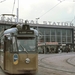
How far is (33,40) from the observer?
1071 centimetres

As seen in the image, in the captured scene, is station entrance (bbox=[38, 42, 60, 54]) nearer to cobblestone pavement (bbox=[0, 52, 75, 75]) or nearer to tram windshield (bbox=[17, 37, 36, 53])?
cobblestone pavement (bbox=[0, 52, 75, 75])

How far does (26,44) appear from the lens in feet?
34.7

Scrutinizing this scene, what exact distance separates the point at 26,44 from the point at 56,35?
181 feet

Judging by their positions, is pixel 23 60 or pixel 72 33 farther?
pixel 72 33

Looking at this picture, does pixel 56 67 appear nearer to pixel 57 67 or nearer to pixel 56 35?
pixel 57 67

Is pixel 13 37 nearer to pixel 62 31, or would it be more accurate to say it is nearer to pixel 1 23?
pixel 1 23

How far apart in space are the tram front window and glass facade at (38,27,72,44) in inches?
2021

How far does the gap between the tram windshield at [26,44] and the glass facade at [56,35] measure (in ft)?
168

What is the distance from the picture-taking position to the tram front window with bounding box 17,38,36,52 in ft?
34.4

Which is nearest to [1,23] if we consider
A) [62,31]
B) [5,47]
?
[62,31]

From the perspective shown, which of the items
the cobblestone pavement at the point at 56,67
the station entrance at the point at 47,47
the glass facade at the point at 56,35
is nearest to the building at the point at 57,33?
the glass facade at the point at 56,35

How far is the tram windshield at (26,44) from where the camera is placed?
10492 mm

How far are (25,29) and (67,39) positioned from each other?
189 ft

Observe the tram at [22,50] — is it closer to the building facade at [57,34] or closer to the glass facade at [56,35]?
the building facade at [57,34]
